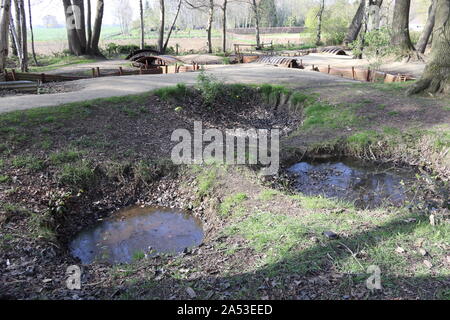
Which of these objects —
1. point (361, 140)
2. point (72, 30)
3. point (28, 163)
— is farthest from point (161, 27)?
point (28, 163)

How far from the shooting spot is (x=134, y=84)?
43.7ft

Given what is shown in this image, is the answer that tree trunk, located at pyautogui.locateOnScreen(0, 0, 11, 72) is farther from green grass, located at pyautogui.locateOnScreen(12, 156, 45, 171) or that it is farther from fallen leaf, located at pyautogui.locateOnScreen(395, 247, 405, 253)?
fallen leaf, located at pyautogui.locateOnScreen(395, 247, 405, 253)

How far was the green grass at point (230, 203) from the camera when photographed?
6369 millimetres

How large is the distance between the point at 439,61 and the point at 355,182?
6.04 m

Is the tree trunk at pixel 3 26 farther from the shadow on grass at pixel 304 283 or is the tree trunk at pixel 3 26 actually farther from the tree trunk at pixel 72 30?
the shadow on grass at pixel 304 283

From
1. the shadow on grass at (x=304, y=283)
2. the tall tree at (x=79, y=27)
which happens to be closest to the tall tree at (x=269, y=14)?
the tall tree at (x=79, y=27)

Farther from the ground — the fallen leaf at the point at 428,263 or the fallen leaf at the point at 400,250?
the fallen leaf at the point at 400,250

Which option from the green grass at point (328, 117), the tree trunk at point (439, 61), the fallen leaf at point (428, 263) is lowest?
the fallen leaf at point (428, 263)

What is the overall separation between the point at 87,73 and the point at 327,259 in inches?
703

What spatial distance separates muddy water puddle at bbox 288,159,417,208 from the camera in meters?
7.29

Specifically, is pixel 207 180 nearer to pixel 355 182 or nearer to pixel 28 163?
pixel 355 182

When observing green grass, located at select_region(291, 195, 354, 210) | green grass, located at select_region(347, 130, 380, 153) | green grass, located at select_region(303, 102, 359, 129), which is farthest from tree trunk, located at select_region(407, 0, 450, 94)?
green grass, located at select_region(291, 195, 354, 210)

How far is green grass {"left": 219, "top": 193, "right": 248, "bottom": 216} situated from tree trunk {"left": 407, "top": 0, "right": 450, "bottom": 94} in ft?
26.4

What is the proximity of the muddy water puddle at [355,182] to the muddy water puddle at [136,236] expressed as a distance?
8.56 ft
